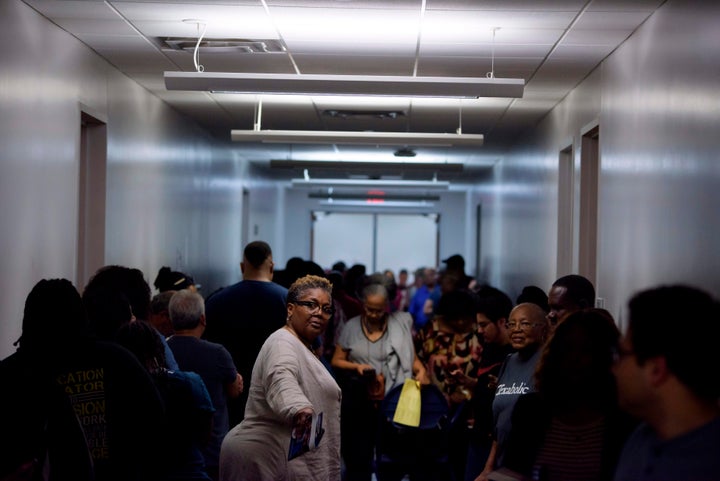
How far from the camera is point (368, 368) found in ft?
21.0

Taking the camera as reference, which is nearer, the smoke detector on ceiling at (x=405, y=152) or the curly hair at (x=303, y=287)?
the curly hair at (x=303, y=287)

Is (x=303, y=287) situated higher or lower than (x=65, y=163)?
lower

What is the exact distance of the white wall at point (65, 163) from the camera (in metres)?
5.20

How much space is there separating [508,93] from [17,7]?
2.79 m

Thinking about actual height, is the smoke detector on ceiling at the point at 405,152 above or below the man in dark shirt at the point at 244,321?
above

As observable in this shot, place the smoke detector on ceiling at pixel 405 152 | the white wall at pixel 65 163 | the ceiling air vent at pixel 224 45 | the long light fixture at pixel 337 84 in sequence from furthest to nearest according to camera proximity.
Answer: the smoke detector on ceiling at pixel 405 152, the ceiling air vent at pixel 224 45, the long light fixture at pixel 337 84, the white wall at pixel 65 163

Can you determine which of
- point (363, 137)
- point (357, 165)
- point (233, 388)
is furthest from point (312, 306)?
point (357, 165)

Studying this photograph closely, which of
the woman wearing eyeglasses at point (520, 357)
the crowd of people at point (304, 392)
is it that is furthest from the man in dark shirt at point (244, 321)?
the woman wearing eyeglasses at point (520, 357)

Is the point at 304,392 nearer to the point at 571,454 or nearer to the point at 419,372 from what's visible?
the point at 571,454

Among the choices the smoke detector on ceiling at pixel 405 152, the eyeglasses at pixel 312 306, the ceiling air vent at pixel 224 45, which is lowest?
the eyeglasses at pixel 312 306

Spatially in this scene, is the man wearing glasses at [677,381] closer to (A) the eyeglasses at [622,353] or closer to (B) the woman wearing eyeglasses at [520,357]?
(A) the eyeglasses at [622,353]

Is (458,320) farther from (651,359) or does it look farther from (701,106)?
(651,359)

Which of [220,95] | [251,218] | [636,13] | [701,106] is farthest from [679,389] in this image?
[251,218]

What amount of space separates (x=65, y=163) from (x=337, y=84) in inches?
77.3
